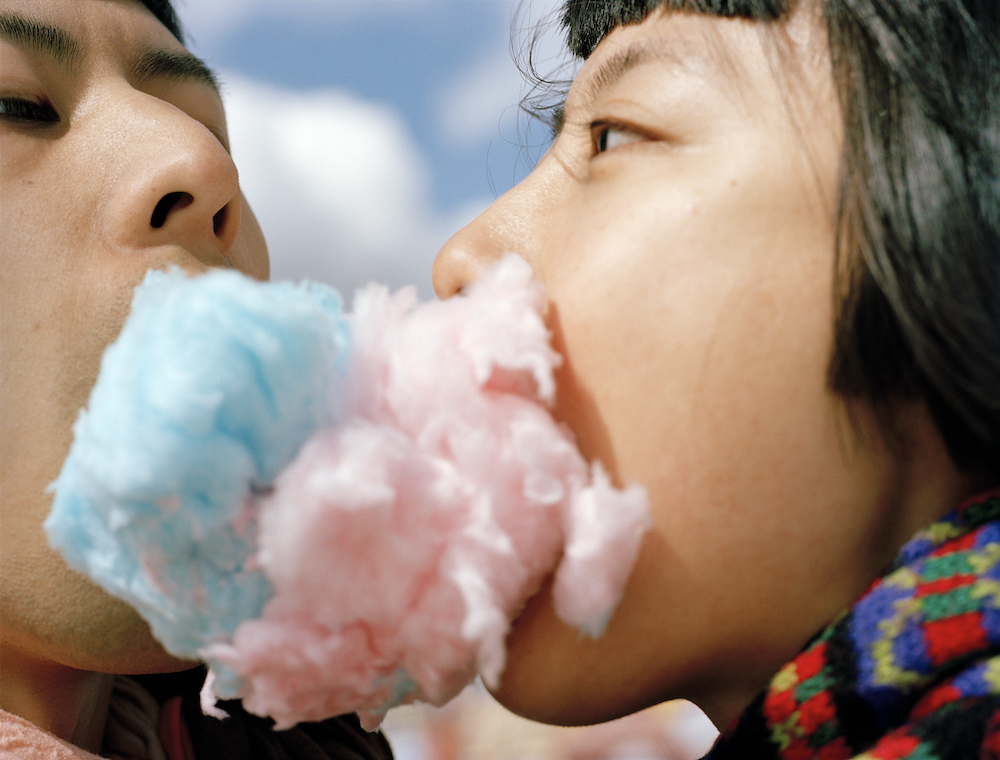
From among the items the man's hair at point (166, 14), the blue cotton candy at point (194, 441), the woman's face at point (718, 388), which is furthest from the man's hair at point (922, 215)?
the man's hair at point (166, 14)

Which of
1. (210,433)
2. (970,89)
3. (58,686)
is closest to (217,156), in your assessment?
(210,433)

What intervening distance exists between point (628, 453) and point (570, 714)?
380 mm

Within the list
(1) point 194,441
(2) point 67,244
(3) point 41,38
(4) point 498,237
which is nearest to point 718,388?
(4) point 498,237

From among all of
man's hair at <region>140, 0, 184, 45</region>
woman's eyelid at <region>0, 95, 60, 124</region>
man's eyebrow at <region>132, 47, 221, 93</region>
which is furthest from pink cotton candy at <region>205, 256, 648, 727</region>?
man's hair at <region>140, 0, 184, 45</region>

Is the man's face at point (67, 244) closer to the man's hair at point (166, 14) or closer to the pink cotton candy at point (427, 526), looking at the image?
the man's hair at point (166, 14)

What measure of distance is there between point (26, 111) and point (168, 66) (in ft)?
1.08

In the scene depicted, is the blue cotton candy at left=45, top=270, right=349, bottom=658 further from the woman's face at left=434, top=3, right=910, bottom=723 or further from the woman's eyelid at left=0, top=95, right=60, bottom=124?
the woman's eyelid at left=0, top=95, right=60, bottom=124

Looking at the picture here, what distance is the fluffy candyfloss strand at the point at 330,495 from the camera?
67 cm

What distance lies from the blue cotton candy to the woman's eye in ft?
1.76

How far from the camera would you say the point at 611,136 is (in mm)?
1054

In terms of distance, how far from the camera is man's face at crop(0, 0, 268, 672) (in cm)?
107

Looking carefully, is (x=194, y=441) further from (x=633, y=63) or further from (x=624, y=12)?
(x=624, y=12)

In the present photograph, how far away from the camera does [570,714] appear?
3.09 feet

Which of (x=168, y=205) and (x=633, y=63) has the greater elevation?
(x=633, y=63)
